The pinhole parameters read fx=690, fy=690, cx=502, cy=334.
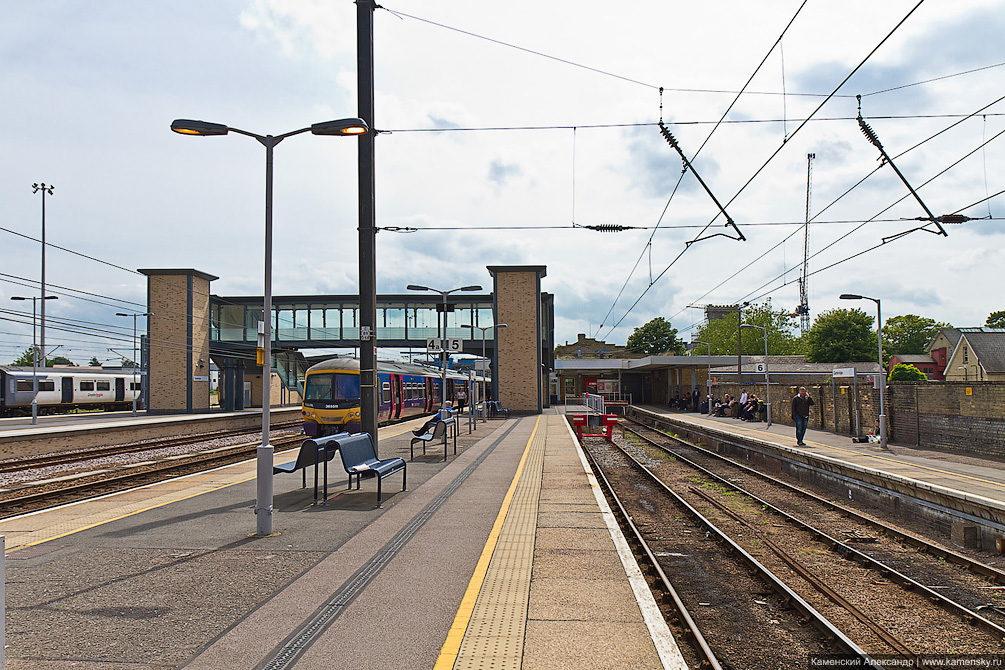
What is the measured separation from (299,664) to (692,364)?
50.5 meters

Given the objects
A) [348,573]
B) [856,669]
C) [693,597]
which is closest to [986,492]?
[693,597]

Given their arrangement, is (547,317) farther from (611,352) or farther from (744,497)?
(611,352)

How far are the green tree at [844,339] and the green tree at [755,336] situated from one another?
22.8ft

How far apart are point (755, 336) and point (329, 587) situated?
94.4 metres

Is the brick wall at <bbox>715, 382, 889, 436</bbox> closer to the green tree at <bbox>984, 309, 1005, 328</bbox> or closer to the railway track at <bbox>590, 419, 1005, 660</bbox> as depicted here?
the railway track at <bbox>590, 419, 1005, 660</bbox>

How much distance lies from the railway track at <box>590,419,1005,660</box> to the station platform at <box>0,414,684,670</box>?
Result: 6.44 feet

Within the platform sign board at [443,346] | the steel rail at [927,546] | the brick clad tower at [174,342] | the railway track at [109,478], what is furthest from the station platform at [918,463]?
the brick clad tower at [174,342]

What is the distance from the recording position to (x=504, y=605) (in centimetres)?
542

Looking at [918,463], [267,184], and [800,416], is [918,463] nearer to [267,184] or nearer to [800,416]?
[800,416]

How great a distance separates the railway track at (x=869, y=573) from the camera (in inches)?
228

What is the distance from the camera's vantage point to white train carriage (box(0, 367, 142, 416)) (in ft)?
134

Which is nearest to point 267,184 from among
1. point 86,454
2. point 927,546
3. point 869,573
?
point 869,573

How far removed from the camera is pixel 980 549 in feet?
31.1

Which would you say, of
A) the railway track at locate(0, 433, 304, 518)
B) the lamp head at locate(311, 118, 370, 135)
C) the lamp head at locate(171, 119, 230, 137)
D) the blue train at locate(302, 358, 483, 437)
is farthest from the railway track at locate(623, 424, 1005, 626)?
the blue train at locate(302, 358, 483, 437)
